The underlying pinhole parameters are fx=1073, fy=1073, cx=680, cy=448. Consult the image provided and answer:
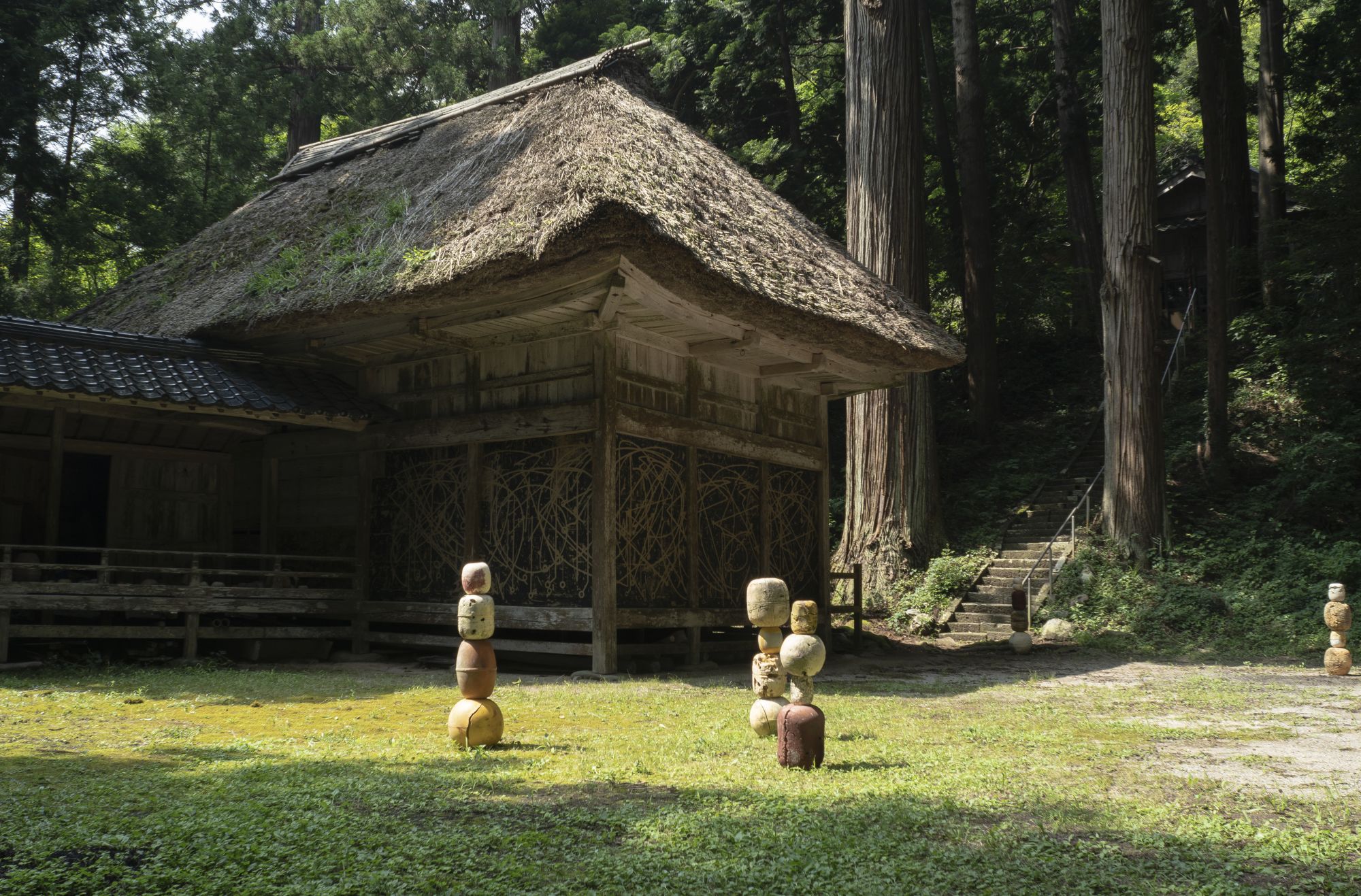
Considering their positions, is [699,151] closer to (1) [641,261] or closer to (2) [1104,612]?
(1) [641,261]

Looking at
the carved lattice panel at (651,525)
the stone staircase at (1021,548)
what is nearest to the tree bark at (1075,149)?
the stone staircase at (1021,548)

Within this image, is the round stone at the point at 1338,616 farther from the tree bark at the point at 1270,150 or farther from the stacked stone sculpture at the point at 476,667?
the tree bark at the point at 1270,150

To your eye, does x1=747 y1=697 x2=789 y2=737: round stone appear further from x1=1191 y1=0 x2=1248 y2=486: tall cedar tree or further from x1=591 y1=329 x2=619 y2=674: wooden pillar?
x1=1191 y1=0 x2=1248 y2=486: tall cedar tree

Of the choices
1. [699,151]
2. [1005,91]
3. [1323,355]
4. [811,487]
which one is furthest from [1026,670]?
[1005,91]

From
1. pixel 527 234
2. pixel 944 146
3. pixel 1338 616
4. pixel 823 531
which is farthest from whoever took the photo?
pixel 944 146

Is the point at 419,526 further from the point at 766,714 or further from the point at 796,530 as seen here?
the point at 766,714

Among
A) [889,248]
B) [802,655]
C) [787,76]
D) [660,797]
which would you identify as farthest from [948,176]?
[660,797]

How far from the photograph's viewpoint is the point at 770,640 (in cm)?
541

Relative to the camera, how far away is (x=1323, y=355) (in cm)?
1712

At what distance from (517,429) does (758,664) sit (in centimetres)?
502

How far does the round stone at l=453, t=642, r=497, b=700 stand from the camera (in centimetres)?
536

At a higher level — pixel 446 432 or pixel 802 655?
pixel 446 432

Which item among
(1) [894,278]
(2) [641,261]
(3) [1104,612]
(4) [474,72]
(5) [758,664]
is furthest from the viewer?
(4) [474,72]

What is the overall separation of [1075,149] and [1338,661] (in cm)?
1519
